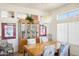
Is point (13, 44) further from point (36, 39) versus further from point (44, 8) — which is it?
point (44, 8)

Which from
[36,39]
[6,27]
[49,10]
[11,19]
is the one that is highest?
[49,10]

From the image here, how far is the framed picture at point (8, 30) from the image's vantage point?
1.96 metres

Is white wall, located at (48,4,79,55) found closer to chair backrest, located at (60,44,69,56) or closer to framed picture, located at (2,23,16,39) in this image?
chair backrest, located at (60,44,69,56)

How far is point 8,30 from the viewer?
2021 millimetres

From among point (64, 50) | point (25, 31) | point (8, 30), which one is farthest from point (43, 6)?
point (64, 50)

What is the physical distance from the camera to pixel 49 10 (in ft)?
6.77

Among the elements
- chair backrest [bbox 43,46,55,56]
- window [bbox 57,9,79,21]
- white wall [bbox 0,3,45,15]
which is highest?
white wall [bbox 0,3,45,15]

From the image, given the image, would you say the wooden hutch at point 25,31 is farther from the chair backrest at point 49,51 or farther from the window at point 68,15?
the window at point 68,15

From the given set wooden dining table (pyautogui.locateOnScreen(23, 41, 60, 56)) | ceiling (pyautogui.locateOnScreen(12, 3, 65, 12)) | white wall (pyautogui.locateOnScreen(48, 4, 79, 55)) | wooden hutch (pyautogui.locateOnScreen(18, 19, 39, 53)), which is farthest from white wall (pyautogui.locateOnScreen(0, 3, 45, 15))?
wooden dining table (pyautogui.locateOnScreen(23, 41, 60, 56))

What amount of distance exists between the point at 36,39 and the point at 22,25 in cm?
36

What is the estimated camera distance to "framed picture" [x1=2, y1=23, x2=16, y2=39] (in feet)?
6.43

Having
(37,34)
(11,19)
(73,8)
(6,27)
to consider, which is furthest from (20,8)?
→ (73,8)

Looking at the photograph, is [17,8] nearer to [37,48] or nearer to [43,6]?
[43,6]

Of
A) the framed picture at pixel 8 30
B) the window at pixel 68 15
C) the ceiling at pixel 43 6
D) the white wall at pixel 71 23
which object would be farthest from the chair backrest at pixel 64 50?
the framed picture at pixel 8 30
